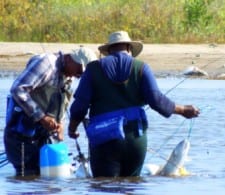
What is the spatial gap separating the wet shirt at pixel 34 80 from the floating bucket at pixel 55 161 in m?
0.37

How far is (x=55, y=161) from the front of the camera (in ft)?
32.2

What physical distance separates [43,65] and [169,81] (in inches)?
525

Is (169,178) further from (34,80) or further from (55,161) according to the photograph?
(34,80)

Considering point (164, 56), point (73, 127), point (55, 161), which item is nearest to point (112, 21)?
point (164, 56)

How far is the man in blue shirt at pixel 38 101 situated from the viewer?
9375 millimetres

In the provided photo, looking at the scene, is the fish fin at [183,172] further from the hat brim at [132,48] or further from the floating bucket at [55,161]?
the hat brim at [132,48]

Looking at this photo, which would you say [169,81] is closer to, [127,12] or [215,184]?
[127,12]

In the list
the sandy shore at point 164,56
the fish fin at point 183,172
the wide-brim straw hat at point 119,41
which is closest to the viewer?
the wide-brim straw hat at point 119,41

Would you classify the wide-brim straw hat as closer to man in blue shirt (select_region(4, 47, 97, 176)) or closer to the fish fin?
man in blue shirt (select_region(4, 47, 97, 176))

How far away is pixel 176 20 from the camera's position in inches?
1203

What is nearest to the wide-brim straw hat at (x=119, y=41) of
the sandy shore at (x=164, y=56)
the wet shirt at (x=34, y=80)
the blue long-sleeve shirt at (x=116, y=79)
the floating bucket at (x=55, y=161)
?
the blue long-sleeve shirt at (x=116, y=79)

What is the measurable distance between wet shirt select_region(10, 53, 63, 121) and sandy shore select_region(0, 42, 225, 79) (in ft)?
46.9

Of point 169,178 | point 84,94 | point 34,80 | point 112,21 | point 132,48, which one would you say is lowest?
point 169,178

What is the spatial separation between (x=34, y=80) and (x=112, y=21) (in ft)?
69.6
